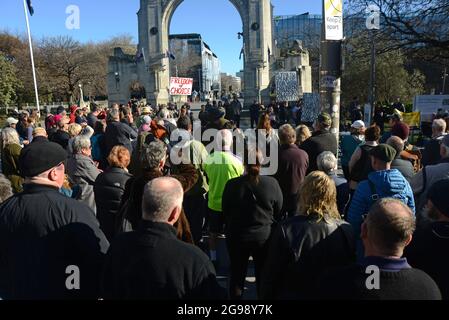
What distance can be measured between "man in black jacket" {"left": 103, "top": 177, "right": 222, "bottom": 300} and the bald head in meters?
0.97

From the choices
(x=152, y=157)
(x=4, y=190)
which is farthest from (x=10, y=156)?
(x=152, y=157)

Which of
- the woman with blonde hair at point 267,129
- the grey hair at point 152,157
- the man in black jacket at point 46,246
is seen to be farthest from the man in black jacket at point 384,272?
the woman with blonde hair at point 267,129

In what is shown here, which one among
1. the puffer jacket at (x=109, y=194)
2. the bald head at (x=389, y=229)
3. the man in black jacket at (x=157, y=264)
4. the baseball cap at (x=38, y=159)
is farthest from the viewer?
the puffer jacket at (x=109, y=194)

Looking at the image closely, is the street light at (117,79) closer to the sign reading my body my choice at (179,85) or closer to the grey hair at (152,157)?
the sign reading my body my choice at (179,85)

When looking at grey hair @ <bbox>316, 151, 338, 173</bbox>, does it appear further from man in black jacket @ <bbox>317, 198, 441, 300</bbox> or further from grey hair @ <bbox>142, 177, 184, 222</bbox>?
grey hair @ <bbox>142, 177, 184, 222</bbox>

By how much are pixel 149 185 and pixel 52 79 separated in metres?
54.0

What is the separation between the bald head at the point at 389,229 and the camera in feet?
7.45

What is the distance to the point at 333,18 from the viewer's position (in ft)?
26.5

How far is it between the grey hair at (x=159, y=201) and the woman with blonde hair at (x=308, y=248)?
0.95 meters

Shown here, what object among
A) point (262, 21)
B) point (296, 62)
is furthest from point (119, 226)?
point (262, 21)

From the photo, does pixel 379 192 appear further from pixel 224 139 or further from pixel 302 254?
pixel 224 139

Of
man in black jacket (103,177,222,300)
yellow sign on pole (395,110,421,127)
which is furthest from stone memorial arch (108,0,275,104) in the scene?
man in black jacket (103,177,222,300)

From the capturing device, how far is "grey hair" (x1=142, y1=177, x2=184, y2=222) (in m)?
2.54

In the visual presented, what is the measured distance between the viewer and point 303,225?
122 inches
